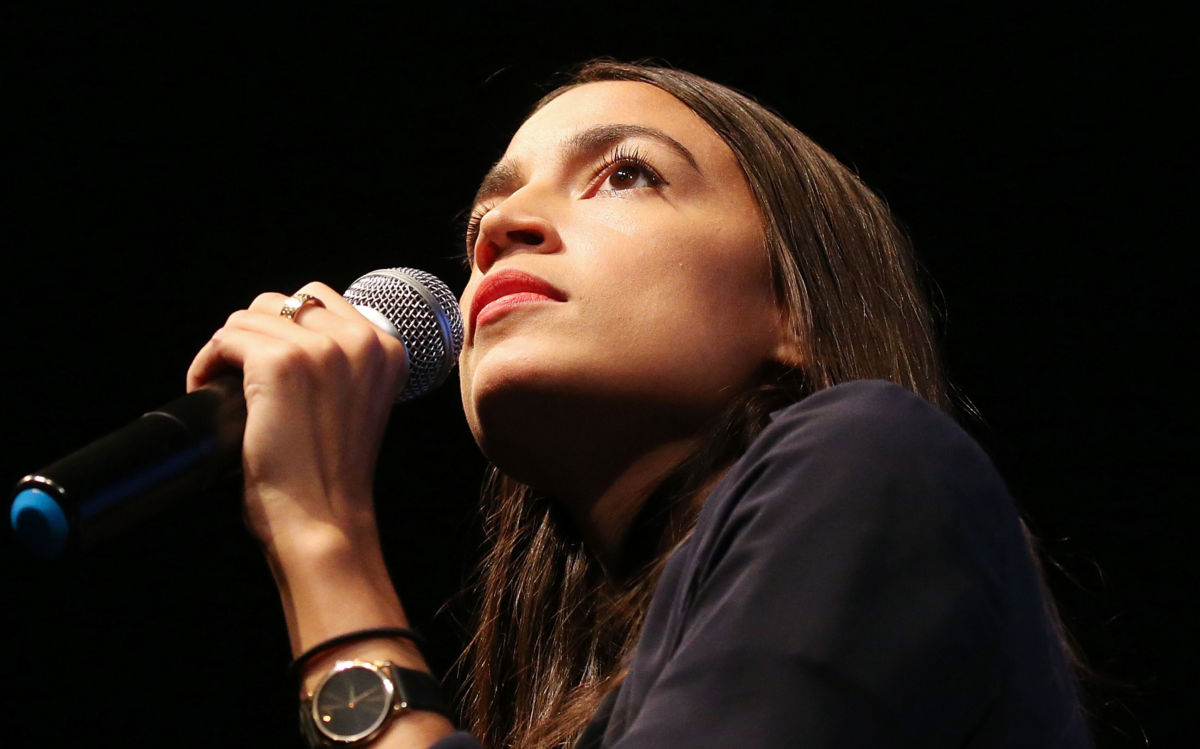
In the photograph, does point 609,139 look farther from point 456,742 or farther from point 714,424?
point 456,742

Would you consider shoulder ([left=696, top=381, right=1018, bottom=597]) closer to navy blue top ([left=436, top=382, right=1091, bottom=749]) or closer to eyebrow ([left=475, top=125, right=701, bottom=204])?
navy blue top ([left=436, top=382, right=1091, bottom=749])

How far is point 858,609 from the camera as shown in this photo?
2.68 feet

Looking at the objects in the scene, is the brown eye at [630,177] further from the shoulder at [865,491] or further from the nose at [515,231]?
the shoulder at [865,491]

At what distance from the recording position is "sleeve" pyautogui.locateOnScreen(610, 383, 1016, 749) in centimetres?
79

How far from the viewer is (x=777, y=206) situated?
60.7 inches

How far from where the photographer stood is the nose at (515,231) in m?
1.41

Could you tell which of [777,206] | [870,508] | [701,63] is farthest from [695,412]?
[701,63]

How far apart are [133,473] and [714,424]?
0.68 m

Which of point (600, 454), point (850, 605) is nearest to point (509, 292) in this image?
point (600, 454)

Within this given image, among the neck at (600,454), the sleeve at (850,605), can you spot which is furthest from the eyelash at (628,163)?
the sleeve at (850,605)

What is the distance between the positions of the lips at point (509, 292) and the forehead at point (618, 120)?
0.26 metres

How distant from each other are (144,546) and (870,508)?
192 centimetres

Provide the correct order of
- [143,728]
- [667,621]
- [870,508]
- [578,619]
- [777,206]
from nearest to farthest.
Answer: [870,508] < [667,621] < [777,206] < [578,619] < [143,728]

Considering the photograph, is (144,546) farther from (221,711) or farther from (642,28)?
(642,28)
